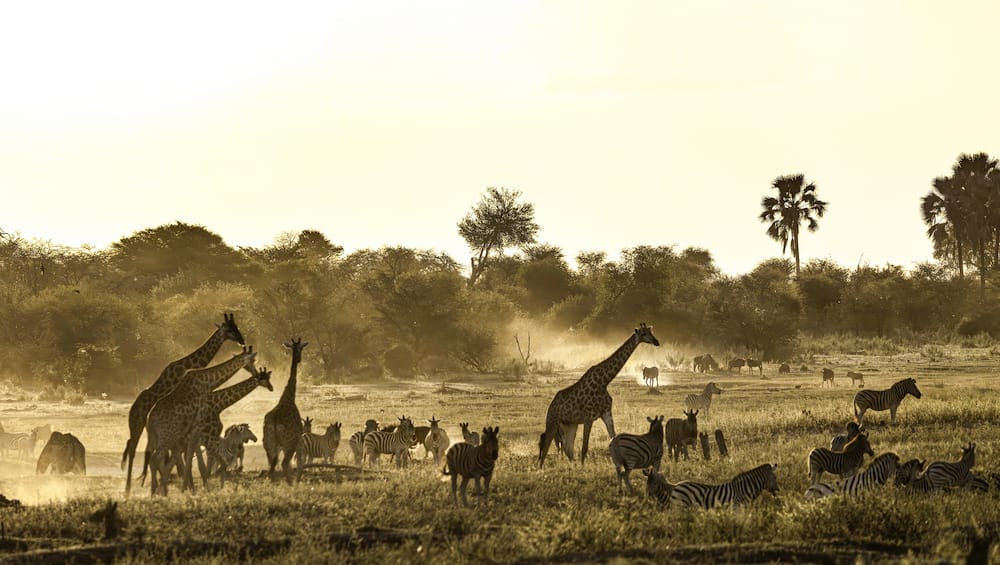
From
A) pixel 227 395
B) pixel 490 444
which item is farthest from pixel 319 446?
pixel 490 444

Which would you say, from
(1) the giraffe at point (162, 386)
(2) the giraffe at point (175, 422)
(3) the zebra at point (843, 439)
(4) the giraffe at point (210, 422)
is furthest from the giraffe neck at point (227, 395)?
(3) the zebra at point (843, 439)

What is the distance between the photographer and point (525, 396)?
41438mm

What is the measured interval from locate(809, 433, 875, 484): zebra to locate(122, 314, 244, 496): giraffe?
33.1 ft

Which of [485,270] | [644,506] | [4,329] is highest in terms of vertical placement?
[485,270]

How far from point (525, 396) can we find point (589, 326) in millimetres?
38934

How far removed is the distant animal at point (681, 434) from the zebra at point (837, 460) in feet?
9.51

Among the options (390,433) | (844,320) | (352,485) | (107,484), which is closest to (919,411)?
(390,433)

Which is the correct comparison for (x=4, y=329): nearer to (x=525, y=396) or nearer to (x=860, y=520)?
(x=525, y=396)

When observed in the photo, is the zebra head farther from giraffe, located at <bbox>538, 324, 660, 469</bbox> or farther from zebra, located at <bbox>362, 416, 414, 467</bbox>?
zebra, located at <bbox>362, 416, 414, 467</bbox>

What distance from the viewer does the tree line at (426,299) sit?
5181 cm

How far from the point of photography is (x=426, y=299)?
65.9m

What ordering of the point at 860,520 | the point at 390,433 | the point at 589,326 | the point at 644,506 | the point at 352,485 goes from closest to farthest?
the point at 860,520, the point at 644,506, the point at 352,485, the point at 390,433, the point at 589,326

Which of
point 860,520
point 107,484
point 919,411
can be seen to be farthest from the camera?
point 919,411

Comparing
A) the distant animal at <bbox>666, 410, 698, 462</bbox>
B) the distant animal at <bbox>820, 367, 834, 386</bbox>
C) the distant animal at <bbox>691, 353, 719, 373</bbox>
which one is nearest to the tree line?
the distant animal at <bbox>691, 353, 719, 373</bbox>
